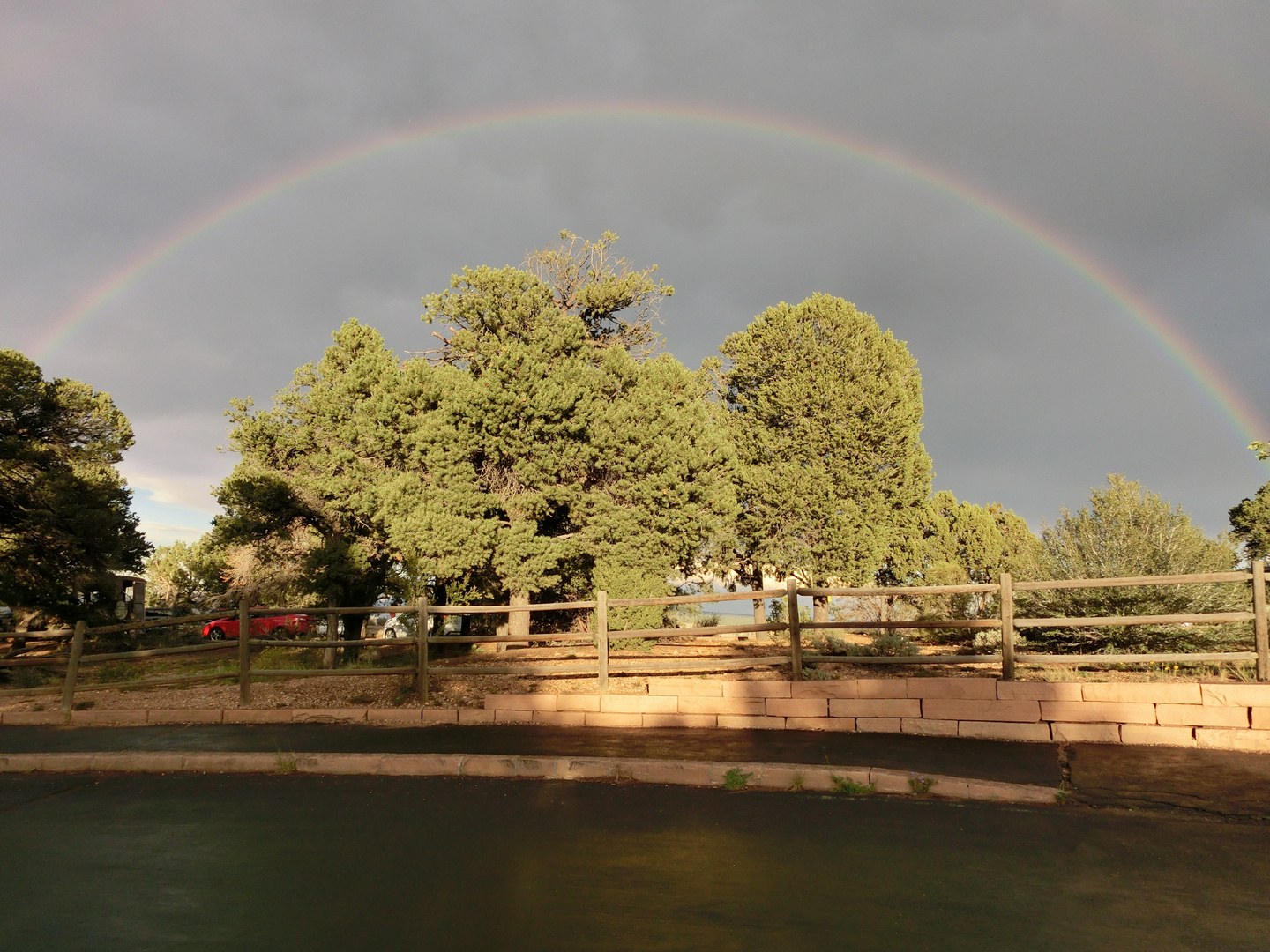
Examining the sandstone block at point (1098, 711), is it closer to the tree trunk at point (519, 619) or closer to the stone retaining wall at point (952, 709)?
the stone retaining wall at point (952, 709)

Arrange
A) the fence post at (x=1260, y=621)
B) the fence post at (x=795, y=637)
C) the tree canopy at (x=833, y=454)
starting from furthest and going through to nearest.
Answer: the tree canopy at (x=833, y=454) < the fence post at (x=795, y=637) < the fence post at (x=1260, y=621)

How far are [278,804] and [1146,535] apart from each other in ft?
42.6

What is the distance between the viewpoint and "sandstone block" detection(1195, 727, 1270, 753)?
7.69 meters

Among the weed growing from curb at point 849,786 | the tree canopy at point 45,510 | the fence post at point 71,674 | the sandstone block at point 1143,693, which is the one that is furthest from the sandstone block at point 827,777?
the tree canopy at point 45,510

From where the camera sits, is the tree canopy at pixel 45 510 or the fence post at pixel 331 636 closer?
the fence post at pixel 331 636

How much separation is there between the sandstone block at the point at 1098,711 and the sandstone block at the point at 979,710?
14cm

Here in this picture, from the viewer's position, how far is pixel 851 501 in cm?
2797

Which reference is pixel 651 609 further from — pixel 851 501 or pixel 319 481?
pixel 851 501

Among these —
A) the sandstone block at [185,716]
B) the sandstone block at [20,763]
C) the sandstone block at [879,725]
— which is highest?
the sandstone block at [879,725]

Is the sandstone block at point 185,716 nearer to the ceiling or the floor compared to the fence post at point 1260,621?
nearer to the floor

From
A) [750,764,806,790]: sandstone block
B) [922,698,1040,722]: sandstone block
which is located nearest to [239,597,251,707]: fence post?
[750,764,806,790]: sandstone block

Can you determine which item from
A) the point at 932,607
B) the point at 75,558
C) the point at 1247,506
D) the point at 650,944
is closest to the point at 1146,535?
the point at 932,607

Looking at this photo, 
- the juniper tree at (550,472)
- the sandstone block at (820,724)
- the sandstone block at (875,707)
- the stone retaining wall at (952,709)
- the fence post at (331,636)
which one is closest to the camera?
the stone retaining wall at (952,709)

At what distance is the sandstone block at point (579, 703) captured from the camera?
10188 millimetres
